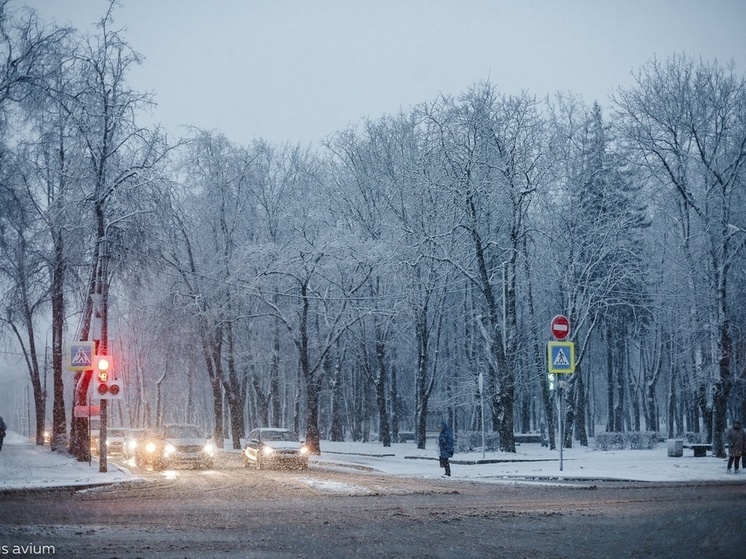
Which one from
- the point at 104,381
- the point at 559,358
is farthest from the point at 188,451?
the point at 559,358

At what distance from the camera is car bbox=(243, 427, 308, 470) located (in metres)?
33.8

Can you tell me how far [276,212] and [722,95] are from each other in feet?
88.4

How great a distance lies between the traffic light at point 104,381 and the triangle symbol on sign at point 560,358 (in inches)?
567

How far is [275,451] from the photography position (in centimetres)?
3381

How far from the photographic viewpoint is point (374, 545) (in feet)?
40.8

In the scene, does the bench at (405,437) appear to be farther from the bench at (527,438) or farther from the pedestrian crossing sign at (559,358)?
the pedestrian crossing sign at (559,358)

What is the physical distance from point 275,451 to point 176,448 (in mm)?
3978

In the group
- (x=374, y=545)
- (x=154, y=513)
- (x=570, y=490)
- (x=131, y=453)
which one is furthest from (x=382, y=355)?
(x=374, y=545)

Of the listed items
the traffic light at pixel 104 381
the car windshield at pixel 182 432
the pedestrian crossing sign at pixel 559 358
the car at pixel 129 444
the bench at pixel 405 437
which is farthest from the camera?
the bench at pixel 405 437

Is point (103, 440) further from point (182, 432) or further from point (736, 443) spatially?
point (736, 443)

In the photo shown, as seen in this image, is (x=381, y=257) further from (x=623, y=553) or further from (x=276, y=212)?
(x=623, y=553)

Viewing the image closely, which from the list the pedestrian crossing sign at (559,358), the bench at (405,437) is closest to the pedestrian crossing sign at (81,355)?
the pedestrian crossing sign at (559,358)

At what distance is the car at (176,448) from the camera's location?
112ft

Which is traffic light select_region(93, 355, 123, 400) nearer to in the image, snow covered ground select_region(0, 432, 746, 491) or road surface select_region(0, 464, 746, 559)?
snow covered ground select_region(0, 432, 746, 491)
